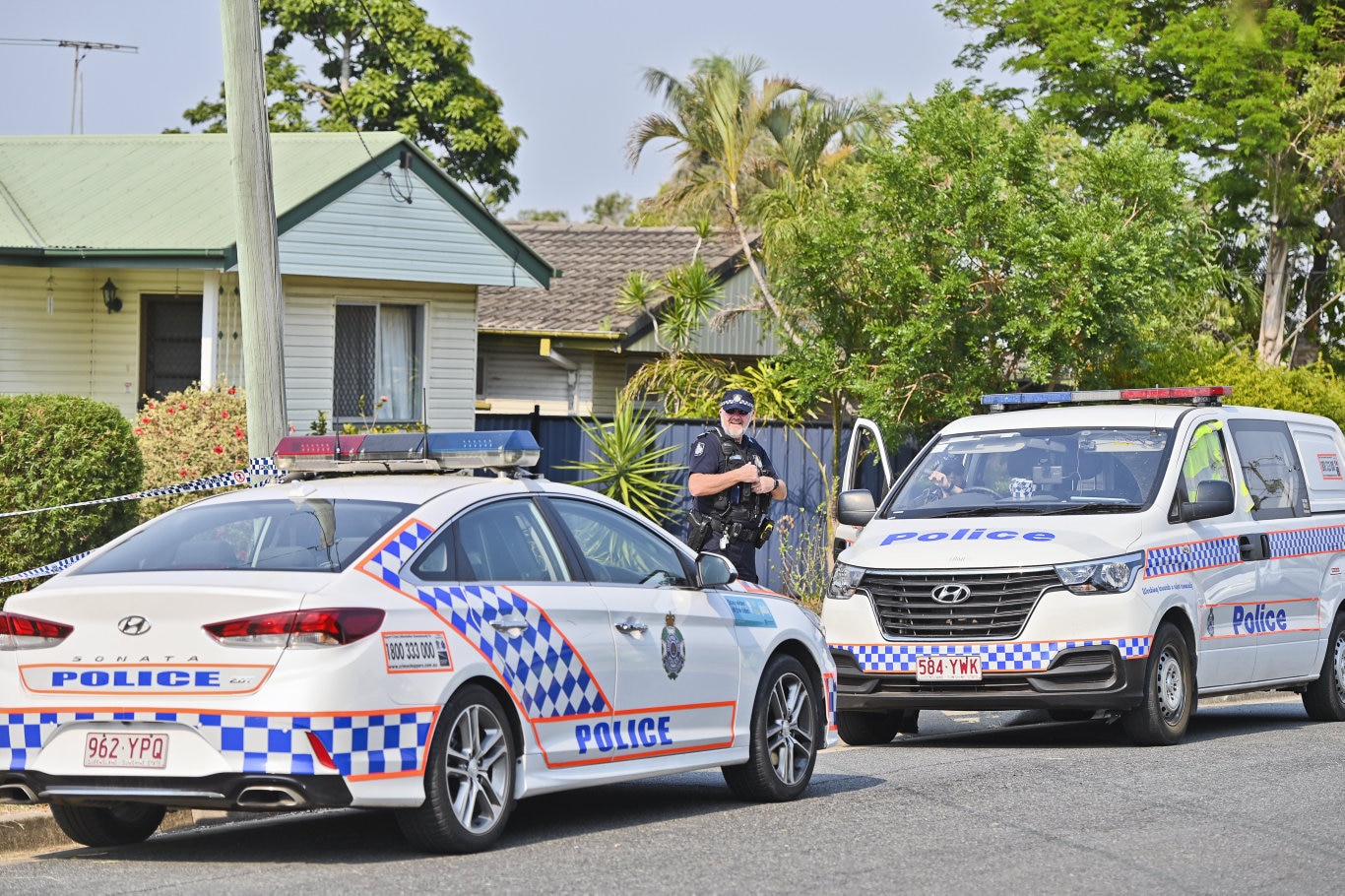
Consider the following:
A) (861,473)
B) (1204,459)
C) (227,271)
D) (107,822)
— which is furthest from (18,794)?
(227,271)

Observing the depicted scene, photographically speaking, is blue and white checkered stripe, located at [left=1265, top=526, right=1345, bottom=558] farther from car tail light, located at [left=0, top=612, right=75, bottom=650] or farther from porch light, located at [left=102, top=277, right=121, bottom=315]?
porch light, located at [left=102, top=277, right=121, bottom=315]

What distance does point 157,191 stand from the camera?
2136cm

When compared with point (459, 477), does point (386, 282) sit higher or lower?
higher

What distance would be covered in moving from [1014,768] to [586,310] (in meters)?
18.3

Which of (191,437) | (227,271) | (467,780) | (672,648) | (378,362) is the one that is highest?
(227,271)

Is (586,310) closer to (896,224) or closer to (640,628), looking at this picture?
(896,224)

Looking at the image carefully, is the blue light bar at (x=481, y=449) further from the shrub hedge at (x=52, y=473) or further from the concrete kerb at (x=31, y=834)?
the shrub hedge at (x=52, y=473)

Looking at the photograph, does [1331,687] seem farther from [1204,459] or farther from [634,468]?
[634,468]

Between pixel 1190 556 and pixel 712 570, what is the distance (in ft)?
12.5

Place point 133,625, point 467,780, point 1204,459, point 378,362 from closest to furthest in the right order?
point 133,625 → point 467,780 → point 1204,459 → point 378,362

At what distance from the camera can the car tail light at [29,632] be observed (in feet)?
22.6

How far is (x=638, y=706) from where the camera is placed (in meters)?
8.00

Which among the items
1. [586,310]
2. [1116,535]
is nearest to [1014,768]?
[1116,535]

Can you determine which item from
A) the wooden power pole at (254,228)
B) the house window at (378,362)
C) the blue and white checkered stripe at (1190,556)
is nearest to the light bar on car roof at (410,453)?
the wooden power pole at (254,228)
